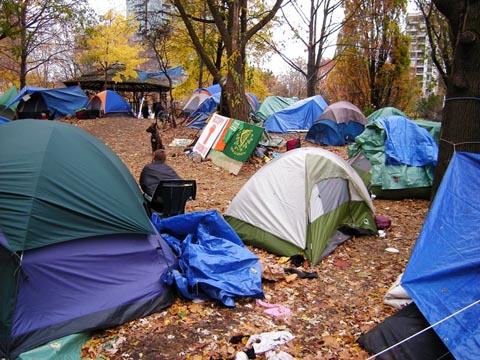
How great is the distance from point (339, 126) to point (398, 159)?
285 inches

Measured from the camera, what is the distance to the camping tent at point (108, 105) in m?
20.3

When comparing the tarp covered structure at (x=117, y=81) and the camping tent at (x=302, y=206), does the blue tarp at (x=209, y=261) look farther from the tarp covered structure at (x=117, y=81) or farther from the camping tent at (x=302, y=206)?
the tarp covered structure at (x=117, y=81)

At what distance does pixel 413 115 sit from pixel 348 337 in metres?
25.6

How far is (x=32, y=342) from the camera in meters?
3.36

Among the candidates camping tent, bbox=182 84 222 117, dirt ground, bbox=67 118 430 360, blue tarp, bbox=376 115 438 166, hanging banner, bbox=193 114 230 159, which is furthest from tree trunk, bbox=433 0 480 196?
camping tent, bbox=182 84 222 117

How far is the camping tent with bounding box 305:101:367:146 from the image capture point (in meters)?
15.1

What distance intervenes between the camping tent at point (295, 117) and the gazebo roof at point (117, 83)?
12.3 m

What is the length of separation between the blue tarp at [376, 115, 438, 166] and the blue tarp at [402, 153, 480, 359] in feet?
13.9

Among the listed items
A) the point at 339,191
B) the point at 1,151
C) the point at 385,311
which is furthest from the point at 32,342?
the point at 339,191

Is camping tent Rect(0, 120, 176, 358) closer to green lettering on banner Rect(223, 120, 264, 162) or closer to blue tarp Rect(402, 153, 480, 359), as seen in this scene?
blue tarp Rect(402, 153, 480, 359)

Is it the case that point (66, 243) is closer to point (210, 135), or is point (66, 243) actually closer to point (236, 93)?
point (210, 135)

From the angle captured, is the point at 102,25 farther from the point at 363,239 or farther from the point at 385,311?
the point at 385,311

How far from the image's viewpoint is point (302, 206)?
5469 millimetres

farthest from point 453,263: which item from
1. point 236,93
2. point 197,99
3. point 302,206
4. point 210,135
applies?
point 197,99
